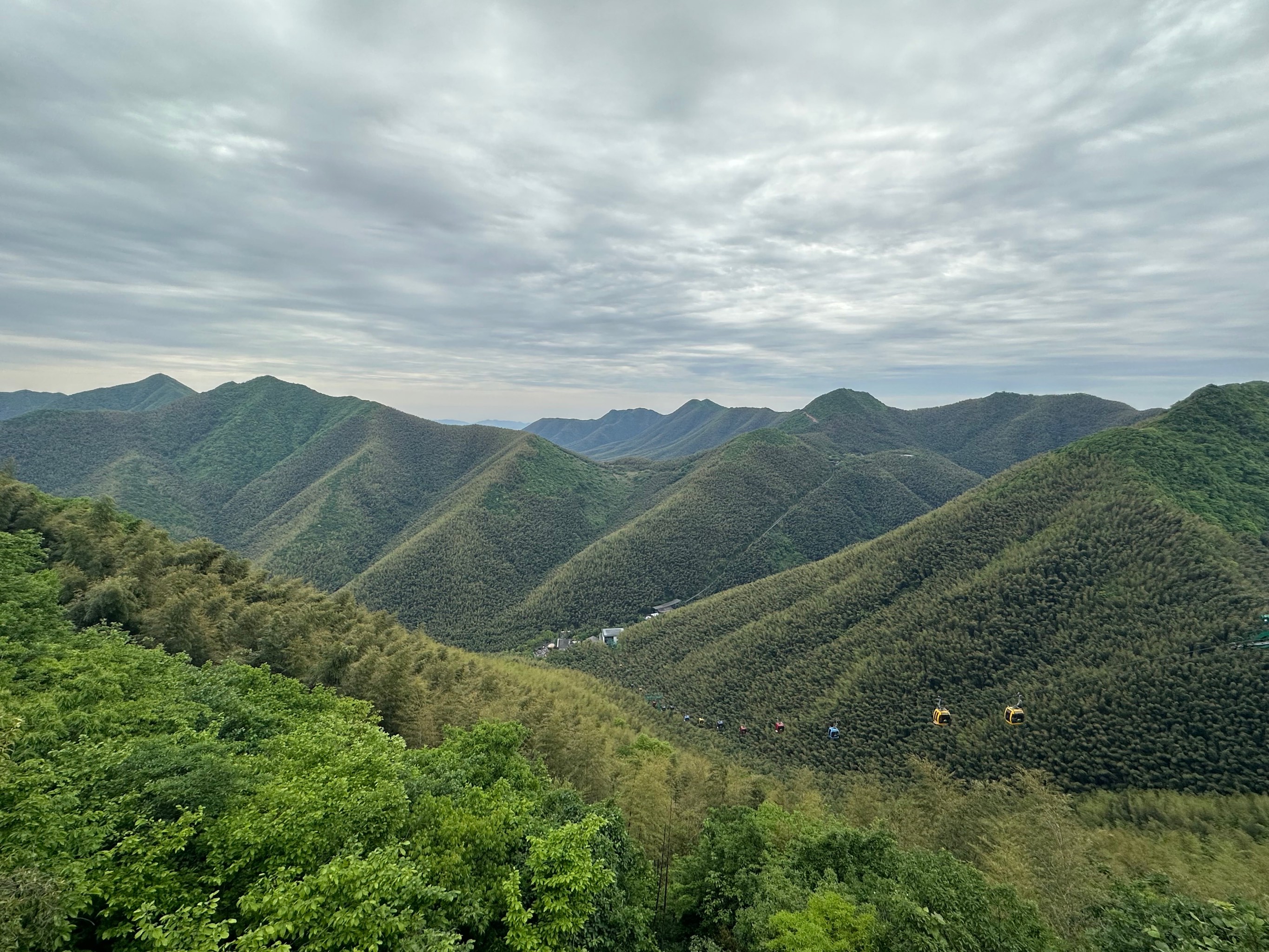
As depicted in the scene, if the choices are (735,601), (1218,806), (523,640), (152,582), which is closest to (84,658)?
(152,582)

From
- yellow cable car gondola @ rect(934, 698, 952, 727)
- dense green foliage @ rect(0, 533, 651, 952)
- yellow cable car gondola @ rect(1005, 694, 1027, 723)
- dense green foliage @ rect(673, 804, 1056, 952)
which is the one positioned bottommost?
yellow cable car gondola @ rect(934, 698, 952, 727)

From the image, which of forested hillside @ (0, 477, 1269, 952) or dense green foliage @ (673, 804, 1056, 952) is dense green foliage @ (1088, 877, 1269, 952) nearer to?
forested hillside @ (0, 477, 1269, 952)

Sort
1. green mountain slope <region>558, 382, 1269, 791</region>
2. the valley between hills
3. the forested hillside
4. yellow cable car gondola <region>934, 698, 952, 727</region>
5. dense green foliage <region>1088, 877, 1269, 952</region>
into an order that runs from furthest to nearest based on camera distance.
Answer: yellow cable car gondola <region>934, 698, 952, 727</region> < green mountain slope <region>558, 382, 1269, 791</region> < dense green foliage <region>1088, 877, 1269, 952</region> < the valley between hills < the forested hillside

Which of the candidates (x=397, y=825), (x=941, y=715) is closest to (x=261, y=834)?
(x=397, y=825)

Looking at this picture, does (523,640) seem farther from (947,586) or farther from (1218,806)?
(1218,806)

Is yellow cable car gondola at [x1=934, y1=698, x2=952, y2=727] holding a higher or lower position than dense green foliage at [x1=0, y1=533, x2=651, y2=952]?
lower

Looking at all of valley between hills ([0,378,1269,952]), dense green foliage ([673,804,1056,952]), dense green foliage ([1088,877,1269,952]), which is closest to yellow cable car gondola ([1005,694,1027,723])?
valley between hills ([0,378,1269,952])

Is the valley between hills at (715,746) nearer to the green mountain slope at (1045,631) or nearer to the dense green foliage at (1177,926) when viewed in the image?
the dense green foliage at (1177,926)

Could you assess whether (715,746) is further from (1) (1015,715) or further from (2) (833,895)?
(2) (833,895)
